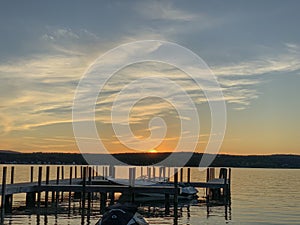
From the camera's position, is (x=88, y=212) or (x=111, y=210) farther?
(x=88, y=212)

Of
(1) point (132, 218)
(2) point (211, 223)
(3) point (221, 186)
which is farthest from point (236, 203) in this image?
(1) point (132, 218)

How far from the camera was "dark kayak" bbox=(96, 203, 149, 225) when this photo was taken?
27219 millimetres

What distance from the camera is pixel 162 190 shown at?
41.3 meters

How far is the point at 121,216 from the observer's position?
2752 centimetres

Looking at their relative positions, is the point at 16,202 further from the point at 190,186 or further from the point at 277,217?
the point at 277,217

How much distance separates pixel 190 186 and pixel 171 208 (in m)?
11.5

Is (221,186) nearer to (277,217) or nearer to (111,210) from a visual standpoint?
(277,217)

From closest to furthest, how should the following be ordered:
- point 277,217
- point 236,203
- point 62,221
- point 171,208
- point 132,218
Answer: point 132,218 < point 62,221 < point 277,217 < point 171,208 < point 236,203

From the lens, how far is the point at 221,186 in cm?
5350

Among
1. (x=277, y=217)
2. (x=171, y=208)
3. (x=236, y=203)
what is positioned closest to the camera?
(x=277, y=217)

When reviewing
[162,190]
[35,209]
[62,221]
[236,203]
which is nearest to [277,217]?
[162,190]

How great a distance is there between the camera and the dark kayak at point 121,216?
27.2 meters

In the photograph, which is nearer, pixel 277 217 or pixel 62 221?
pixel 62 221

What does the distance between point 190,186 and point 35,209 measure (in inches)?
770
